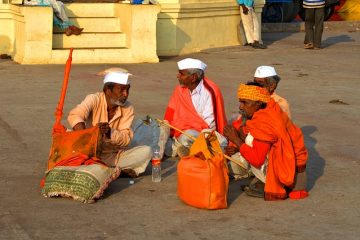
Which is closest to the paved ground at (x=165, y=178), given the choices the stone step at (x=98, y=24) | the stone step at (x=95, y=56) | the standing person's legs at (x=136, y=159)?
the standing person's legs at (x=136, y=159)

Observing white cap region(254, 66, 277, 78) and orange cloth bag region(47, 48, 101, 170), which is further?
white cap region(254, 66, 277, 78)

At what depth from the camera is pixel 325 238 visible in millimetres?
5988

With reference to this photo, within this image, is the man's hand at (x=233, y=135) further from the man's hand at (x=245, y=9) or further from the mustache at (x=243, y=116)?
the man's hand at (x=245, y=9)

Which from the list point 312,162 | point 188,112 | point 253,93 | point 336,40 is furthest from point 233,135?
point 336,40

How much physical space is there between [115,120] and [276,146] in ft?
4.68

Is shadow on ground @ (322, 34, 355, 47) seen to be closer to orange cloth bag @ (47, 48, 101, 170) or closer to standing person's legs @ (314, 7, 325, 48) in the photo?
standing person's legs @ (314, 7, 325, 48)

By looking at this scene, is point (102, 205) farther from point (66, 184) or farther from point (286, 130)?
point (286, 130)

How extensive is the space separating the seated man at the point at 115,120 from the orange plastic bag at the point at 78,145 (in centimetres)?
20

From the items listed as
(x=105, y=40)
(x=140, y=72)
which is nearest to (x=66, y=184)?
(x=140, y=72)

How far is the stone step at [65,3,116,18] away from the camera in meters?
14.7

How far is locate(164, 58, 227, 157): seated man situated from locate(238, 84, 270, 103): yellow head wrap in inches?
50.3

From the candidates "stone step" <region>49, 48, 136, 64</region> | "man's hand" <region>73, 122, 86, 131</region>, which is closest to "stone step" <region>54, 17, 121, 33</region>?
"stone step" <region>49, 48, 136, 64</region>

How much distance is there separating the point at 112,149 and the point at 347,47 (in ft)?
A: 37.6

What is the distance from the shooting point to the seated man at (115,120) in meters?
7.25
